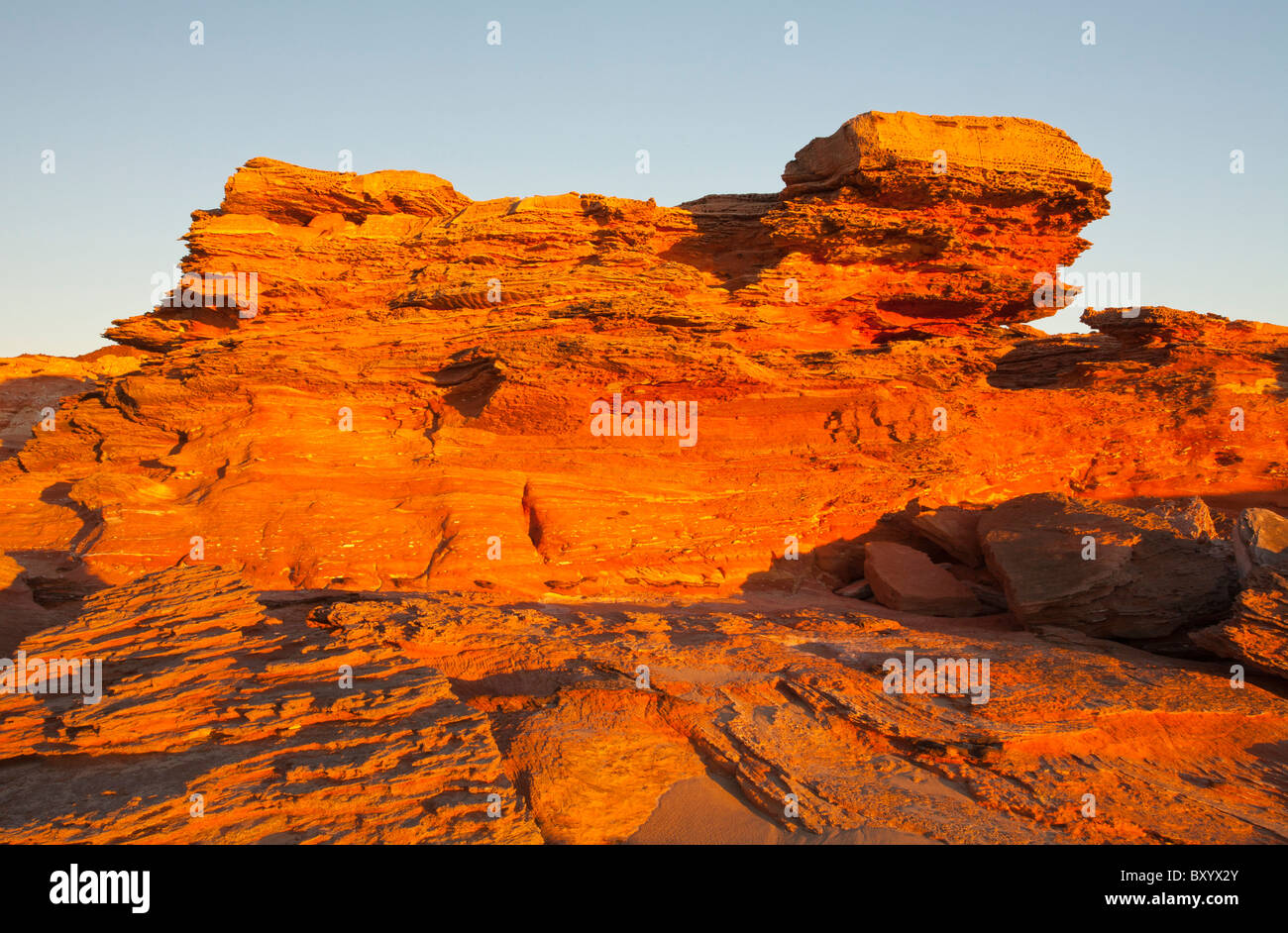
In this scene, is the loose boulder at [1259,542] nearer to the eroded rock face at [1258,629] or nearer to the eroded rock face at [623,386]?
the eroded rock face at [1258,629]

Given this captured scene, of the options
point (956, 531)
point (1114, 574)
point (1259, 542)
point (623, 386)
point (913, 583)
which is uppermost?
point (623, 386)

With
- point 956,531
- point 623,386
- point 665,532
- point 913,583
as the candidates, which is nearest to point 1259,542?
point 913,583

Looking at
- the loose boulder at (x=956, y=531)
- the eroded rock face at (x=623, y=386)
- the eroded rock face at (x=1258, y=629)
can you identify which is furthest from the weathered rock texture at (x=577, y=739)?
the eroded rock face at (x=623, y=386)

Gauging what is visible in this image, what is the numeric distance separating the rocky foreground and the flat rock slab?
0.09 m

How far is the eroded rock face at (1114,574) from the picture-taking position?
30.4 feet

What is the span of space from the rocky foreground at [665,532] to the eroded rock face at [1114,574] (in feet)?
0.18

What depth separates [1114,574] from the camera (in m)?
9.63

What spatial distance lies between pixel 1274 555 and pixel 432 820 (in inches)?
395

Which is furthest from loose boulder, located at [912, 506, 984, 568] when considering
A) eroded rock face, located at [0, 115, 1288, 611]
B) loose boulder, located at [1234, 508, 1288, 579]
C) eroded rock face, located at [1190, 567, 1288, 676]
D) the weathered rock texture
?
eroded rock face, located at [1190, 567, 1288, 676]

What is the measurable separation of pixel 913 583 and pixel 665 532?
4.77 m

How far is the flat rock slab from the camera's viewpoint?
38.9 feet

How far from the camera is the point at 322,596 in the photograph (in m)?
10.0

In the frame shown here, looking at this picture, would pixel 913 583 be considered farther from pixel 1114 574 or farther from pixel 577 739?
pixel 577 739
